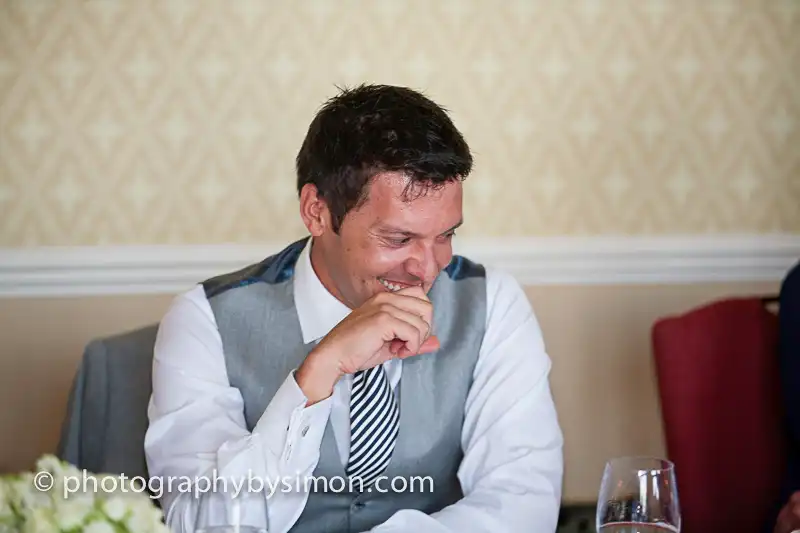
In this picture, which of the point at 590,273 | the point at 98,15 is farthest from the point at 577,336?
the point at 98,15

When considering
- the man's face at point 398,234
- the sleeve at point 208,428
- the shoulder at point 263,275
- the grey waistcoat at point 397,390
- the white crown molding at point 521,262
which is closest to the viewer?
the sleeve at point 208,428

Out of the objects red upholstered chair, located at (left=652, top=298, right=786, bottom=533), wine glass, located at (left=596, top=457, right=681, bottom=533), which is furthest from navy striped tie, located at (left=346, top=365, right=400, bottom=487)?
wine glass, located at (left=596, top=457, right=681, bottom=533)

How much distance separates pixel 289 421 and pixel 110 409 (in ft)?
1.64

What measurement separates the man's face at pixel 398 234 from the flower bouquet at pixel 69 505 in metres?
0.91

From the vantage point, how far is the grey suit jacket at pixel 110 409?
1861mm

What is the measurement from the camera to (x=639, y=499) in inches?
42.3

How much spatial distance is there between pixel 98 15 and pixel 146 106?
0.82 ft

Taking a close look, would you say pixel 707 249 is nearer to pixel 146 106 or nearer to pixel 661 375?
pixel 661 375

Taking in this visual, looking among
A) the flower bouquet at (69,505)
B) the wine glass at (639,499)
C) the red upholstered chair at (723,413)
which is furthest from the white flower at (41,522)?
the red upholstered chair at (723,413)

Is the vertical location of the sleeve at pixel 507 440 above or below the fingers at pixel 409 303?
below

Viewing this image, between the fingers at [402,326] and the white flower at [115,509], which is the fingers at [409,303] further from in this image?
the white flower at [115,509]

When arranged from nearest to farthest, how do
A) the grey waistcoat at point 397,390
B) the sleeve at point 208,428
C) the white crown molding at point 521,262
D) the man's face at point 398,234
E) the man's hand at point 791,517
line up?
1. the man's hand at point 791,517
2. the sleeve at point 208,428
3. the man's face at point 398,234
4. the grey waistcoat at point 397,390
5. the white crown molding at point 521,262

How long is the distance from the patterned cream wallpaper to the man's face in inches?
31.8

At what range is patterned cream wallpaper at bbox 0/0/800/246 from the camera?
2471 millimetres
